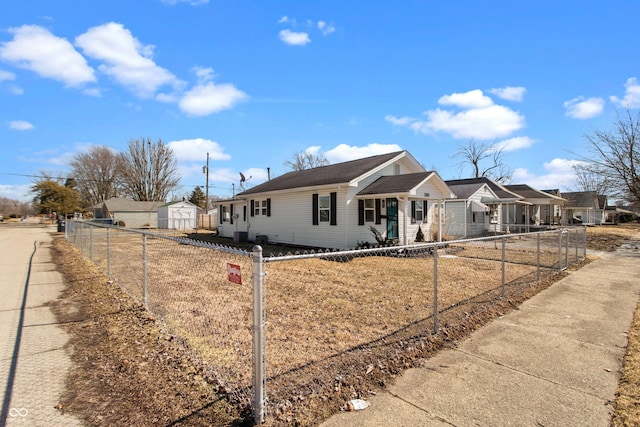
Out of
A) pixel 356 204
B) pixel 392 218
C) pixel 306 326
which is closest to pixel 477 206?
pixel 392 218

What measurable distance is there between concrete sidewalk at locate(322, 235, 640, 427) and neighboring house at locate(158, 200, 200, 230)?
127ft

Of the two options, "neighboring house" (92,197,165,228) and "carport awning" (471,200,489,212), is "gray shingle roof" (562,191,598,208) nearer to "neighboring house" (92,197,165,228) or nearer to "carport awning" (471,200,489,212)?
"carport awning" (471,200,489,212)

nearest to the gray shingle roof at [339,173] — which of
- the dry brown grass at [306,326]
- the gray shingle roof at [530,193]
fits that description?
the dry brown grass at [306,326]

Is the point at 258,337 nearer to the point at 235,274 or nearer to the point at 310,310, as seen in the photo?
the point at 235,274

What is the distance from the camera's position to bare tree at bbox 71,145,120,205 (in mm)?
50500

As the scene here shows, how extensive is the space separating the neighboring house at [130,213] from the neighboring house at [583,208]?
55700 mm

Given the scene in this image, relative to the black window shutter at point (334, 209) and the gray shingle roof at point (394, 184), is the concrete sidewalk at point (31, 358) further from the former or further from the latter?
the gray shingle roof at point (394, 184)

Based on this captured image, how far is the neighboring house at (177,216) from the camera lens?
39.1 metres

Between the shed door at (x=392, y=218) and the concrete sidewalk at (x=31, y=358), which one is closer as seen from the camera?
the concrete sidewalk at (x=31, y=358)

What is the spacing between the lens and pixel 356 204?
570 inches

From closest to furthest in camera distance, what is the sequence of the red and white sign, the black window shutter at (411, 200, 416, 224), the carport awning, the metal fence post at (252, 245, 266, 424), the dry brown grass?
the metal fence post at (252, 245, 266, 424) → the red and white sign → the dry brown grass → the black window shutter at (411, 200, 416, 224) → the carport awning

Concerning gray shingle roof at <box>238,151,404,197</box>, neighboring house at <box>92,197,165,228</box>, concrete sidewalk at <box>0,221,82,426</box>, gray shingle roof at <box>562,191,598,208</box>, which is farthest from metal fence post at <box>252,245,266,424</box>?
gray shingle roof at <box>562,191,598,208</box>

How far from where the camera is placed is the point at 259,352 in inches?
103

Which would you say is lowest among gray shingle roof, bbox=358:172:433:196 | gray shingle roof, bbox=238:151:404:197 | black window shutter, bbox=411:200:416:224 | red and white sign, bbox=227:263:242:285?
red and white sign, bbox=227:263:242:285
